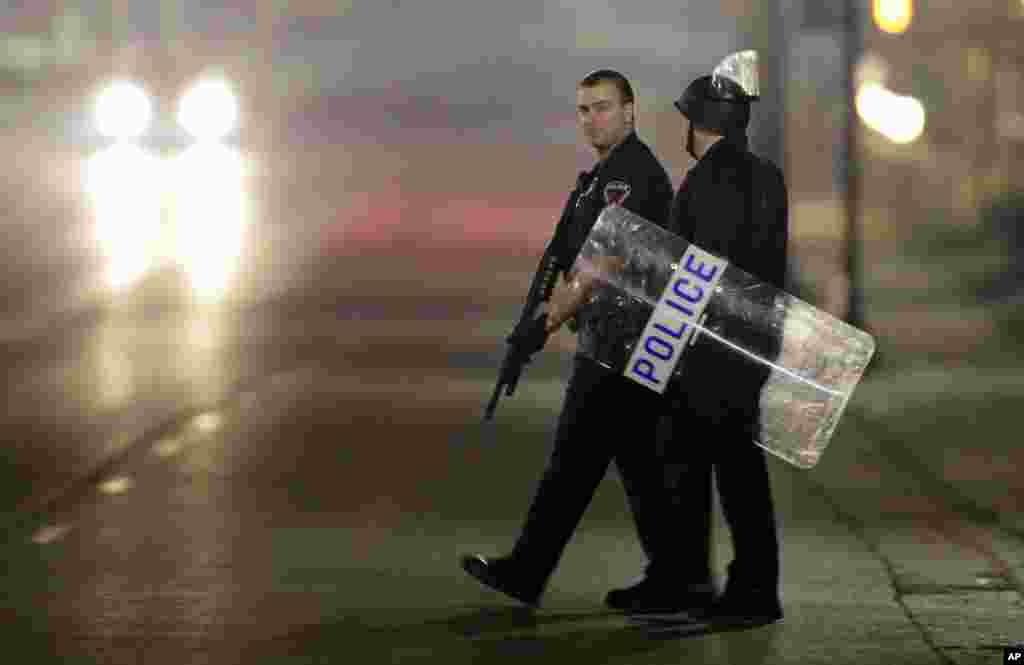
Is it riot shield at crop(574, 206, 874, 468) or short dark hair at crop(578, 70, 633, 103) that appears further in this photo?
short dark hair at crop(578, 70, 633, 103)

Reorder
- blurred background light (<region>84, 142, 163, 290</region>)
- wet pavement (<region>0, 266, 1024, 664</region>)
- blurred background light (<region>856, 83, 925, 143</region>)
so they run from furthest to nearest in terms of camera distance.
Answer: blurred background light (<region>856, 83, 925, 143</region>)
blurred background light (<region>84, 142, 163, 290</region>)
wet pavement (<region>0, 266, 1024, 664</region>)

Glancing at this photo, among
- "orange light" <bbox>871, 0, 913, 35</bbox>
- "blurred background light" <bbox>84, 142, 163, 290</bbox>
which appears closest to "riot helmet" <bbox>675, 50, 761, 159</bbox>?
"orange light" <bbox>871, 0, 913, 35</bbox>

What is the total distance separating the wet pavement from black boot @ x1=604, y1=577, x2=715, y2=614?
0.10 metres

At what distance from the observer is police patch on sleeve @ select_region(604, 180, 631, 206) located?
844 centimetres

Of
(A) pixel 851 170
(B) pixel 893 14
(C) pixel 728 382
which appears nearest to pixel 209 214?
(B) pixel 893 14

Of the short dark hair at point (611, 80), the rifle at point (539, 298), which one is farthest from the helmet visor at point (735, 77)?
the rifle at point (539, 298)

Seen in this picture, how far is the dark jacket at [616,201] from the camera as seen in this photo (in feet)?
27.6

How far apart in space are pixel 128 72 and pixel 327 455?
1946 inches

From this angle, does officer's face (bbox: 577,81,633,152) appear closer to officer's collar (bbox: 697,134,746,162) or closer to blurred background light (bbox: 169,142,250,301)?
officer's collar (bbox: 697,134,746,162)

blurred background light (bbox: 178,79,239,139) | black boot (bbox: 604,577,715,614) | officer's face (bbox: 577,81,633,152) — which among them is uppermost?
officer's face (bbox: 577,81,633,152)

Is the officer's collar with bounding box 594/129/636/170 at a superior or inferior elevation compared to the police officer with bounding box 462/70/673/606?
superior

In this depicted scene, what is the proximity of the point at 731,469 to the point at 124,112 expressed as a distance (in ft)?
148

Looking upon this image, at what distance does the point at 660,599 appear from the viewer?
8672 millimetres

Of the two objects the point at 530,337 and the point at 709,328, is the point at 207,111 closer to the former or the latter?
the point at 530,337
